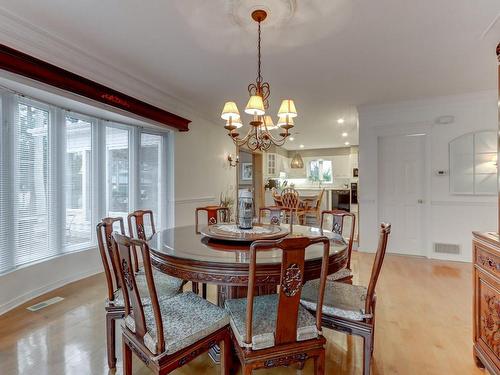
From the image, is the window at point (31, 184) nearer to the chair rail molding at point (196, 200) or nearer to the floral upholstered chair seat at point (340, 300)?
the chair rail molding at point (196, 200)

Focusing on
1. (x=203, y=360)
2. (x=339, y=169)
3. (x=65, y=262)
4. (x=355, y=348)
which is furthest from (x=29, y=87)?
(x=339, y=169)

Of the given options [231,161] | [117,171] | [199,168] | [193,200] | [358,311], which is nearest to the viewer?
[358,311]

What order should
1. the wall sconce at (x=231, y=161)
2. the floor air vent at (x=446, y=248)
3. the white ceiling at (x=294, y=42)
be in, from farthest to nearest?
the wall sconce at (x=231, y=161) < the floor air vent at (x=446, y=248) < the white ceiling at (x=294, y=42)

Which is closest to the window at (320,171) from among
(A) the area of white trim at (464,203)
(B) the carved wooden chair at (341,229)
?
(A) the area of white trim at (464,203)

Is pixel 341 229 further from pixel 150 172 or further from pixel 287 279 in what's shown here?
pixel 150 172

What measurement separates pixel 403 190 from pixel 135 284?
462 centimetres

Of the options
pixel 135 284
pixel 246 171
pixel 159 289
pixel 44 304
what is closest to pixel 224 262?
pixel 135 284

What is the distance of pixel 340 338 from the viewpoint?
217cm

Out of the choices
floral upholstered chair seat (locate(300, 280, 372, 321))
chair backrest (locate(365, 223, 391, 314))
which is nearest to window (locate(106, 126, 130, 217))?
floral upholstered chair seat (locate(300, 280, 372, 321))

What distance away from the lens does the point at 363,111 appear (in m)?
4.84

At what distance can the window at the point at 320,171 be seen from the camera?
10.0m

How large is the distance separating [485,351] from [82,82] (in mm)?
3886

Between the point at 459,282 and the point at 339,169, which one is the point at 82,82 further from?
the point at 339,169

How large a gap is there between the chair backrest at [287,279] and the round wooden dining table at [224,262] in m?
0.14
